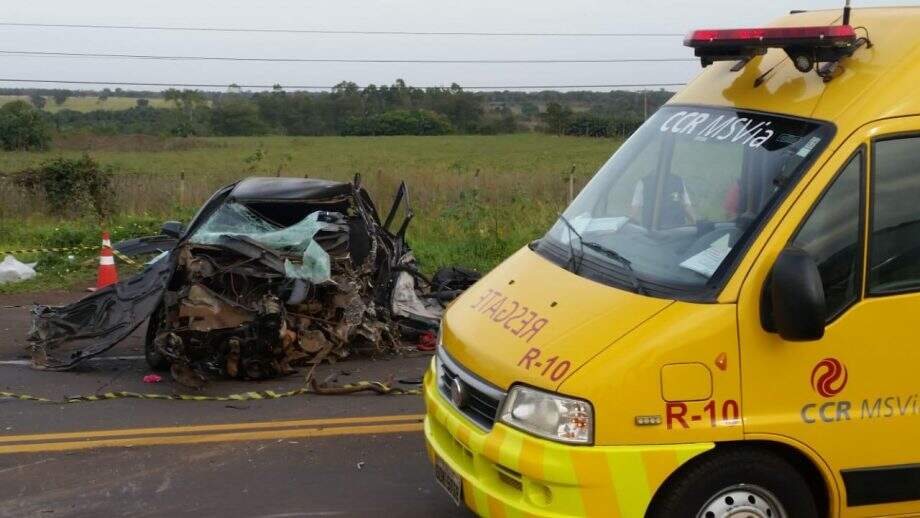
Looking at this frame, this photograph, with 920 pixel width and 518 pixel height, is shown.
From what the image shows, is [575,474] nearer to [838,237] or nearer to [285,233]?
[838,237]

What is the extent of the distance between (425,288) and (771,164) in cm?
591

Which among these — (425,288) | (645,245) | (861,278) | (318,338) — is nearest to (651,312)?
(645,245)

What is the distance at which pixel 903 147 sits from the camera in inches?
156

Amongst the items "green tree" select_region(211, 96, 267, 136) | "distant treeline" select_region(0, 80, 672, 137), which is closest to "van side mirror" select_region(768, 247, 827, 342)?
"distant treeline" select_region(0, 80, 672, 137)

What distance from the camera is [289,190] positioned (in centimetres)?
853

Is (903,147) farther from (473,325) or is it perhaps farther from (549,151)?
(549,151)

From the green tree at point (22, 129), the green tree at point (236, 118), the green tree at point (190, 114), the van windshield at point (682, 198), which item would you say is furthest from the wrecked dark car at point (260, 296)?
the green tree at point (236, 118)

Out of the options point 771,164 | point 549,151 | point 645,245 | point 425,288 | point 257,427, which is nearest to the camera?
point 771,164

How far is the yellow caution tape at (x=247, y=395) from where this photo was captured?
23.0 feet

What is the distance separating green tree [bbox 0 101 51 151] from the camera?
140 feet

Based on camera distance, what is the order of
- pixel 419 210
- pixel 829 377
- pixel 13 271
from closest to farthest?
1. pixel 829 377
2. pixel 13 271
3. pixel 419 210

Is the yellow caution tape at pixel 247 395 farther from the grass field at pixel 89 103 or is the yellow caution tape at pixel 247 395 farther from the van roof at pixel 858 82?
the grass field at pixel 89 103

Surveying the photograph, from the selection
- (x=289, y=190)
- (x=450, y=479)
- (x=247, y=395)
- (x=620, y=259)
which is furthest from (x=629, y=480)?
(x=289, y=190)

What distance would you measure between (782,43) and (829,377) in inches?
55.2
